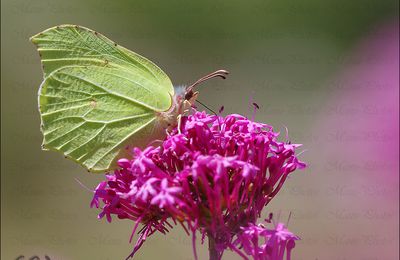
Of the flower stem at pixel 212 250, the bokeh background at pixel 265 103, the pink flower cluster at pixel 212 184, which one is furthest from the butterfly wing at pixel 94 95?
the bokeh background at pixel 265 103

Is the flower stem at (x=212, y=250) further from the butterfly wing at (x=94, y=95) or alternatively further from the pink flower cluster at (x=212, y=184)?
the butterfly wing at (x=94, y=95)

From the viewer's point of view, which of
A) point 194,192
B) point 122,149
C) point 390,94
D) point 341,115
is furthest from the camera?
point 341,115

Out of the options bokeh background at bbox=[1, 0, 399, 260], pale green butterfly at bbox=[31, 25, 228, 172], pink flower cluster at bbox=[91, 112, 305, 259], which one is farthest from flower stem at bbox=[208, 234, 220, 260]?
bokeh background at bbox=[1, 0, 399, 260]

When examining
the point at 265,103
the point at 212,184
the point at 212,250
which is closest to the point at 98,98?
the point at 212,184

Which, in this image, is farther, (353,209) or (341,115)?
(341,115)

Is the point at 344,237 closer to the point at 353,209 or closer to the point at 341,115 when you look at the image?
the point at 353,209

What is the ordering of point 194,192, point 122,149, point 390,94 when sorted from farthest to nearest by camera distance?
1. point 390,94
2. point 122,149
3. point 194,192

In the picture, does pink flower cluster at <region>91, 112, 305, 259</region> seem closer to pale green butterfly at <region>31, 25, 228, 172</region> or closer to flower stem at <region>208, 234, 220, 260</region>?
flower stem at <region>208, 234, 220, 260</region>

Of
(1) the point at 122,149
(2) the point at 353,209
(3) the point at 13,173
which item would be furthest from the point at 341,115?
(1) the point at 122,149

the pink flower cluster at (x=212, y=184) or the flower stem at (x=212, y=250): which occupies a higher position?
the pink flower cluster at (x=212, y=184)
